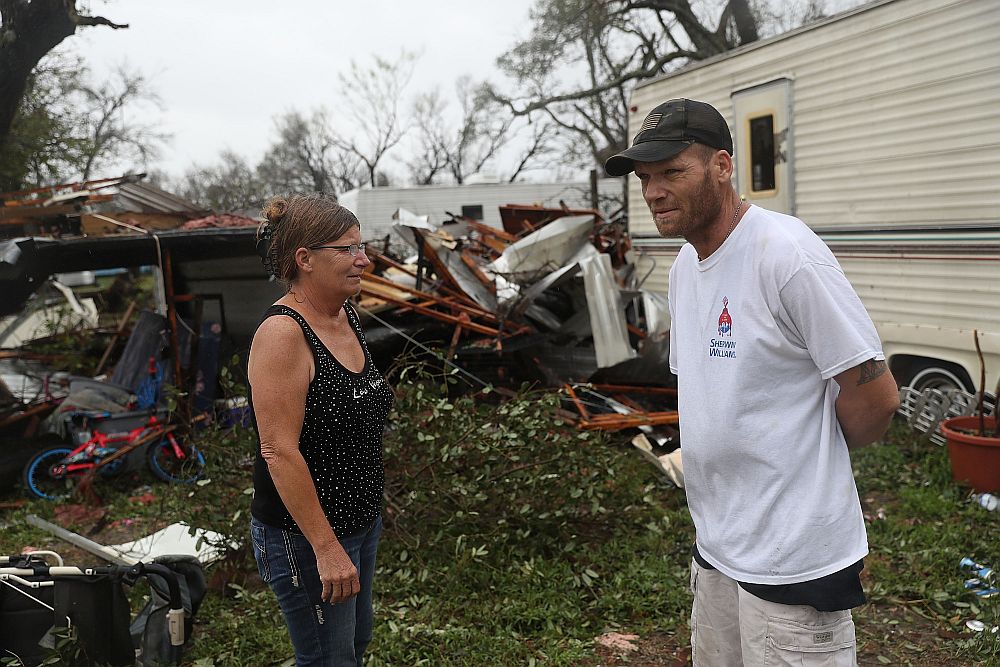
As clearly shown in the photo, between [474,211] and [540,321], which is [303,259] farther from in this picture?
[474,211]

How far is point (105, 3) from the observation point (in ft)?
32.2

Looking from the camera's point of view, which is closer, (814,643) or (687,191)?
(814,643)

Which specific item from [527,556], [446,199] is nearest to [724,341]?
[527,556]

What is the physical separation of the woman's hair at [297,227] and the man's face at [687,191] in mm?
879

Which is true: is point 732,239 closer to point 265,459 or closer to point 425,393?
point 265,459

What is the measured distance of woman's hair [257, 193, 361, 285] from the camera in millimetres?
2270

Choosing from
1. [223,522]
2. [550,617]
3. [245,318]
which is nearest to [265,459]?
[550,617]

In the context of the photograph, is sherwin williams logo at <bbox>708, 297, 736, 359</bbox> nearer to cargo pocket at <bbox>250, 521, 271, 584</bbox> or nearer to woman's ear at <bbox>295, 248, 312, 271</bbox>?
woman's ear at <bbox>295, 248, 312, 271</bbox>

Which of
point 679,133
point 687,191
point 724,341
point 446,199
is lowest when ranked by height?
point 724,341

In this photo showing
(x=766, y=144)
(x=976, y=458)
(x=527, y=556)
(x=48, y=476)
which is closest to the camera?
(x=527, y=556)

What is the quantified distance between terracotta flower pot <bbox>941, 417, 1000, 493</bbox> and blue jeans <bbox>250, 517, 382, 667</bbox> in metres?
4.54

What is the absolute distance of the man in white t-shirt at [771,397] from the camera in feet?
5.89

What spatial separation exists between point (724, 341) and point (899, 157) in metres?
5.45

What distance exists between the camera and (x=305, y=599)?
7.24 feet
